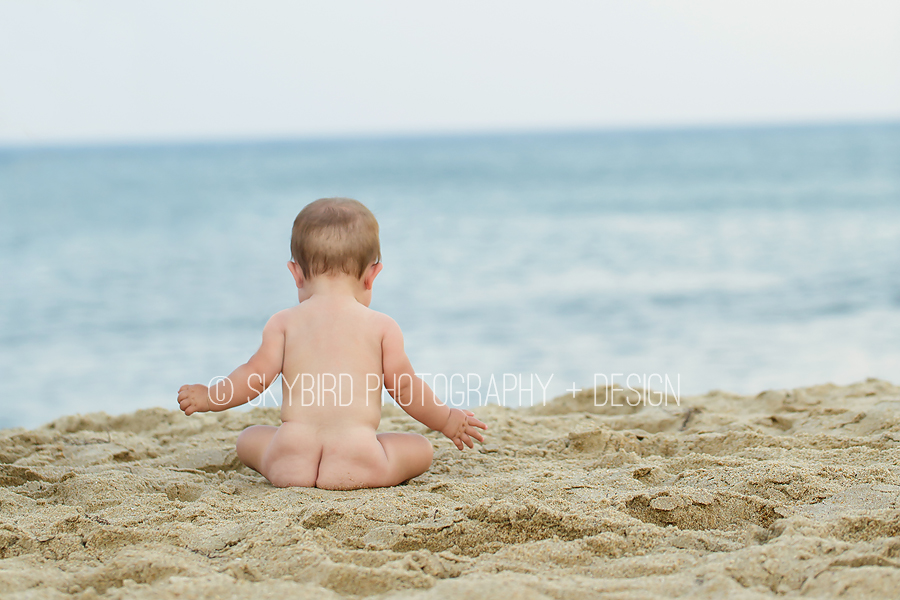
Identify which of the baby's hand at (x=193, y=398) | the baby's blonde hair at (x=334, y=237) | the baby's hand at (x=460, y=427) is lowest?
the baby's hand at (x=460, y=427)

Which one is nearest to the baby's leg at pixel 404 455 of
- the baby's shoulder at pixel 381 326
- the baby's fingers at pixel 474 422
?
the baby's fingers at pixel 474 422

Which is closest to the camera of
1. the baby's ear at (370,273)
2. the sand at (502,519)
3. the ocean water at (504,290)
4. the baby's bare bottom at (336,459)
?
the sand at (502,519)

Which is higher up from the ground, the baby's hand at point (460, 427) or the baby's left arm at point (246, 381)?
the baby's left arm at point (246, 381)

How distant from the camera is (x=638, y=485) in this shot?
6.98 ft

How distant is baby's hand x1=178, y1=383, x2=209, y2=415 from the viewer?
7.38 feet

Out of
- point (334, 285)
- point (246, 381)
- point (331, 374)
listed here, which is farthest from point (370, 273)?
point (246, 381)

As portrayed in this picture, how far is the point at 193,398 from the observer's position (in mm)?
2260

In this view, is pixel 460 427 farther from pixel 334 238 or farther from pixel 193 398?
pixel 193 398

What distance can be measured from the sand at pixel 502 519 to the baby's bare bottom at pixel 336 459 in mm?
62

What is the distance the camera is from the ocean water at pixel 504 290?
6086 millimetres

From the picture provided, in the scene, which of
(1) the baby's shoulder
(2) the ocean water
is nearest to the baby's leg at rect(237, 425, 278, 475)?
(1) the baby's shoulder

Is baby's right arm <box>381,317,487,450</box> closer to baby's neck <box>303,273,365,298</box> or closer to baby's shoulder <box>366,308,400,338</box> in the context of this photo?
baby's shoulder <box>366,308,400,338</box>

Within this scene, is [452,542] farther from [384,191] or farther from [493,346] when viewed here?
[384,191]

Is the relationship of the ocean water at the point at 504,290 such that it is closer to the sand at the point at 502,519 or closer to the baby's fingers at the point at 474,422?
the sand at the point at 502,519
